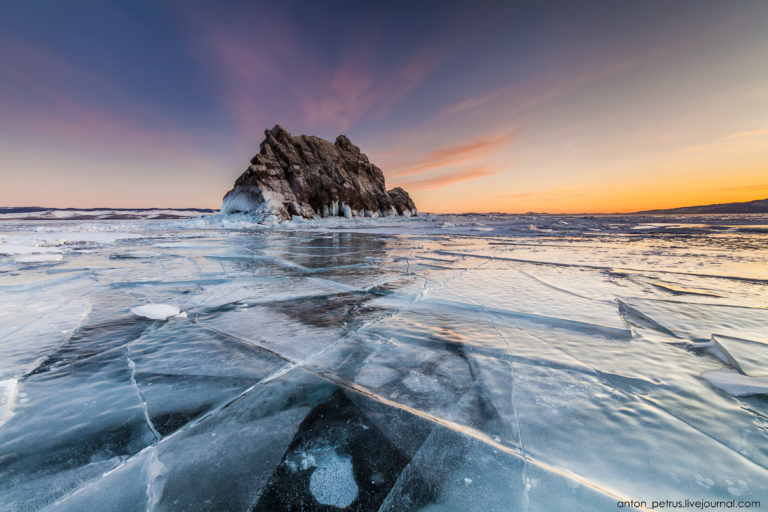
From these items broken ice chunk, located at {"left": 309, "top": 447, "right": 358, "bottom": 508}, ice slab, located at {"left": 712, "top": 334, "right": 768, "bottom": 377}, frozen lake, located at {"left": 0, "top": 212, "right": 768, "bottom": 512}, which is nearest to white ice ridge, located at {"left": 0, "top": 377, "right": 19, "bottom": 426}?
frozen lake, located at {"left": 0, "top": 212, "right": 768, "bottom": 512}

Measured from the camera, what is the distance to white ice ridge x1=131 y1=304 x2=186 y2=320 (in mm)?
2480

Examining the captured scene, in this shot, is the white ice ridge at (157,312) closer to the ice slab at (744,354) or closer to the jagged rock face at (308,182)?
the ice slab at (744,354)

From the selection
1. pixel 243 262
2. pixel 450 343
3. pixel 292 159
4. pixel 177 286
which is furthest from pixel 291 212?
pixel 450 343

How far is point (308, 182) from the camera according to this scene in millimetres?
37812

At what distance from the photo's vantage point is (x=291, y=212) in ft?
104

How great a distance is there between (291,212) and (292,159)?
8.99 metres

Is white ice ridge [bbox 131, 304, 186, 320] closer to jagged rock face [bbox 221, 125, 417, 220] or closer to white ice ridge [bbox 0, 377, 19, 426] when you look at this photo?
white ice ridge [bbox 0, 377, 19, 426]

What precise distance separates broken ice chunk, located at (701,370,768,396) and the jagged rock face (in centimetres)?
2901

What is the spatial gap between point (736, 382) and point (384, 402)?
72.6 inches

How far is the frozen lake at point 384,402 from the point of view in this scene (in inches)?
36.2

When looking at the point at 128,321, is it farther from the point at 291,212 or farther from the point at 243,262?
the point at 291,212

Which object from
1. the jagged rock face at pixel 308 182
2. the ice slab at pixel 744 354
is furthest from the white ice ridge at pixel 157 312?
the jagged rock face at pixel 308 182

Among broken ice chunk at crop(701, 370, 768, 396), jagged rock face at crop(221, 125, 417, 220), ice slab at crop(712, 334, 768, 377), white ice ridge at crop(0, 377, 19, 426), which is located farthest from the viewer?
jagged rock face at crop(221, 125, 417, 220)

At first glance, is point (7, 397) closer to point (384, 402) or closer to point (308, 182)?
point (384, 402)
